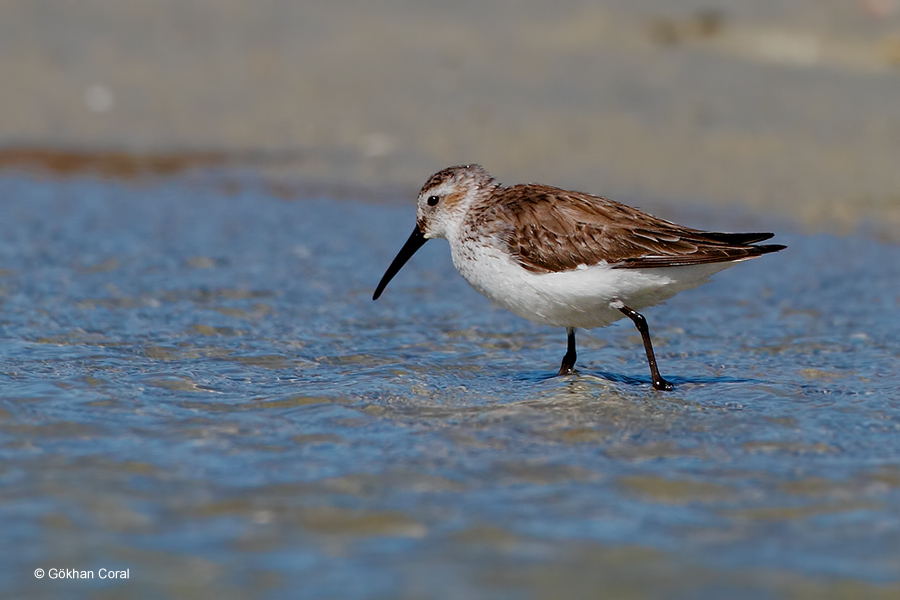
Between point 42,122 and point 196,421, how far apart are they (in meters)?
10.3

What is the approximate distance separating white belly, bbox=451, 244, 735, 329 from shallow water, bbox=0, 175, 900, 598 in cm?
46

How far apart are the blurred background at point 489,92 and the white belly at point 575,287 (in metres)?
5.96

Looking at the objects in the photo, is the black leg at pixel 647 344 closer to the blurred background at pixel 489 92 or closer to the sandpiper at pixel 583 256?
the sandpiper at pixel 583 256

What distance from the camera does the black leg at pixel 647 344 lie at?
7086mm

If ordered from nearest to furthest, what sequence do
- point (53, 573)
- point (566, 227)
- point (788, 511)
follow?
1. point (53, 573)
2. point (788, 511)
3. point (566, 227)

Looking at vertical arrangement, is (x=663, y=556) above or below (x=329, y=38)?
below

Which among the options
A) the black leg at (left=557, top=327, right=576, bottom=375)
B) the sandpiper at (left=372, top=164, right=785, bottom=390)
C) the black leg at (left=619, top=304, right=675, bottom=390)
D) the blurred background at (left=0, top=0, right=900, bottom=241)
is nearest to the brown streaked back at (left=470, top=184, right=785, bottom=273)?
the sandpiper at (left=372, top=164, right=785, bottom=390)

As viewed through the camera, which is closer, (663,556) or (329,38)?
(663,556)

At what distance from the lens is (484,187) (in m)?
7.70

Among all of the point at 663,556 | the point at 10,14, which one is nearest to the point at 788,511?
the point at 663,556

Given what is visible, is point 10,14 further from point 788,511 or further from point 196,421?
point 788,511

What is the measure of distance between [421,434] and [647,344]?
66.3 inches

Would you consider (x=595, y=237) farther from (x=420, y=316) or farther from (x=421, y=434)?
(x=420, y=316)

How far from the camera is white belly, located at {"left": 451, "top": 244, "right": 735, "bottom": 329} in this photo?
6941mm
